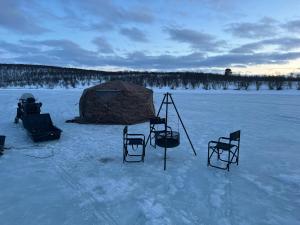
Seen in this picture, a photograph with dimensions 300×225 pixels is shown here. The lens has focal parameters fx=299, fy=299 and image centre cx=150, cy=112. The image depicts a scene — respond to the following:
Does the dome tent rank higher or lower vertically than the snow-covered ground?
higher

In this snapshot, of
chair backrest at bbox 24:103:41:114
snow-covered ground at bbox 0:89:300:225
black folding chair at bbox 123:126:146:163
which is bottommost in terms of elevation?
snow-covered ground at bbox 0:89:300:225

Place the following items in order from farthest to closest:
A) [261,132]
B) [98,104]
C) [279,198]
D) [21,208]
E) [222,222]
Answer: [98,104]
[261,132]
[279,198]
[21,208]
[222,222]

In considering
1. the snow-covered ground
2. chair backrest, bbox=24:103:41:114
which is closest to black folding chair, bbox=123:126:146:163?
the snow-covered ground

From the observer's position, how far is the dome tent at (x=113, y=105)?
12.0 m

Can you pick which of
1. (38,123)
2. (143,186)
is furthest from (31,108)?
(143,186)

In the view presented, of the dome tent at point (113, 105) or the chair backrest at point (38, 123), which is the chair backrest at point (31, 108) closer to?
the chair backrest at point (38, 123)

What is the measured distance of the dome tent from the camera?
39.5ft

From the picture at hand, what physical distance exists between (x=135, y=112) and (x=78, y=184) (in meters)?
6.96

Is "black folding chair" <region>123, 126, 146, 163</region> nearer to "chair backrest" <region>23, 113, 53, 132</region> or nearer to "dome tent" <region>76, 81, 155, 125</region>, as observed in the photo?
"chair backrest" <region>23, 113, 53, 132</region>

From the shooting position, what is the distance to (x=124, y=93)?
12.2 metres

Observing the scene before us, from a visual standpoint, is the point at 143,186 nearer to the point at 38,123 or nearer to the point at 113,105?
the point at 38,123

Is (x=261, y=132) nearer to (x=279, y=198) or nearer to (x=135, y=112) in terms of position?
(x=135, y=112)

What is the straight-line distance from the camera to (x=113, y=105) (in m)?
12.1

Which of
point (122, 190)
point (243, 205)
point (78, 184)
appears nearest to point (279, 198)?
point (243, 205)
